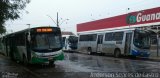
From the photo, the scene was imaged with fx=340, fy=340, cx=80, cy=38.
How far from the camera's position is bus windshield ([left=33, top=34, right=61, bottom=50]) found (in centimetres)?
2073

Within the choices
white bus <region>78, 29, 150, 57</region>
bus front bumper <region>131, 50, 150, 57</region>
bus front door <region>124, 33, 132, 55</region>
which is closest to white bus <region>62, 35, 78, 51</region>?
white bus <region>78, 29, 150, 57</region>

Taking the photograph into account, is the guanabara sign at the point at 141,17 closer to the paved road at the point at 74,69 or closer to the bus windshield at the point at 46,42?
the paved road at the point at 74,69

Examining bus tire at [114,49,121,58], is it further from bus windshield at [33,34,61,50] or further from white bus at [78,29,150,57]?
bus windshield at [33,34,61,50]

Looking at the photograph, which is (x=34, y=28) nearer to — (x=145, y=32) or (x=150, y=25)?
(x=145, y=32)

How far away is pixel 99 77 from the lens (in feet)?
47.4

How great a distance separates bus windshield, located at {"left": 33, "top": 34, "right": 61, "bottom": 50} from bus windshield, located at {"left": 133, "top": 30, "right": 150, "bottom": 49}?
990cm

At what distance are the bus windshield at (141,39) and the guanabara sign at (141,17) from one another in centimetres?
812

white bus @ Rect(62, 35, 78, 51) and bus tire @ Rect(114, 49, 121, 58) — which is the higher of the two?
white bus @ Rect(62, 35, 78, 51)

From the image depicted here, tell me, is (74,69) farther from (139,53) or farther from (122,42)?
(122,42)

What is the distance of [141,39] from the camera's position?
95.8ft

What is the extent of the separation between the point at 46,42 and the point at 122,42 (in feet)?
37.7

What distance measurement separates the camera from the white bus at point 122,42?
95.4ft

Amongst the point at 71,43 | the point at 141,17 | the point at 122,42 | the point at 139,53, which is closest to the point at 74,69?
the point at 139,53

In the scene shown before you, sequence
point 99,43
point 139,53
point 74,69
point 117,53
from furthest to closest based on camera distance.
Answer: point 99,43
point 117,53
point 139,53
point 74,69
